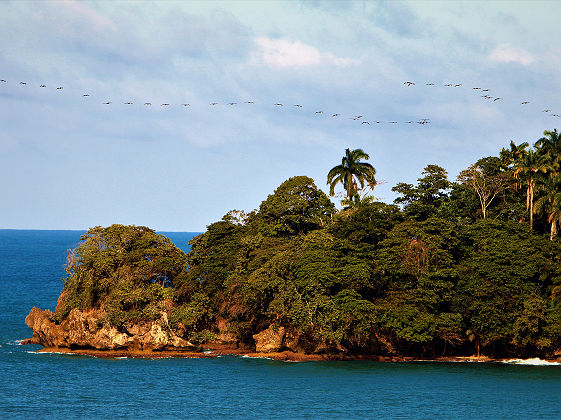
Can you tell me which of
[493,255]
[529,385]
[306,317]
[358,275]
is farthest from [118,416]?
[493,255]

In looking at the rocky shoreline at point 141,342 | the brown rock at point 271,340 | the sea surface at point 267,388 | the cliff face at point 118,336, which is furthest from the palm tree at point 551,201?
the cliff face at point 118,336

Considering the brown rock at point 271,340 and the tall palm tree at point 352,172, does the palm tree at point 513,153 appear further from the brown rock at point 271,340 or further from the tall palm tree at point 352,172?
the brown rock at point 271,340

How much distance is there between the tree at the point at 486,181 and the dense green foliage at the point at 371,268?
163mm

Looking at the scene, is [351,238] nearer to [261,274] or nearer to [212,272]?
[261,274]

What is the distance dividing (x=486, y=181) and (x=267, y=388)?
41.6m

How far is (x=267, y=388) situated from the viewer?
64.4 metres

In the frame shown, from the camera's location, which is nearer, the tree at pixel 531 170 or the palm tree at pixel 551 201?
the palm tree at pixel 551 201

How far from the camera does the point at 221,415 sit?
186 ft

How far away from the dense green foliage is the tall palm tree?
24cm

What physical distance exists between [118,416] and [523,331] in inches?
1614

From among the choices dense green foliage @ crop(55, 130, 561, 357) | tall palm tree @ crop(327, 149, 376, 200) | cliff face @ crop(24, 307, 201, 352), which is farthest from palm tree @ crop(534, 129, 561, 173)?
cliff face @ crop(24, 307, 201, 352)

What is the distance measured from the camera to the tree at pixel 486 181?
3381 inches

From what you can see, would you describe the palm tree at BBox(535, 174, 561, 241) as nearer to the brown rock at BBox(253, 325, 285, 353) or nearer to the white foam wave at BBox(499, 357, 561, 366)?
the white foam wave at BBox(499, 357, 561, 366)

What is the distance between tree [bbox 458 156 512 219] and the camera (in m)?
85.9
